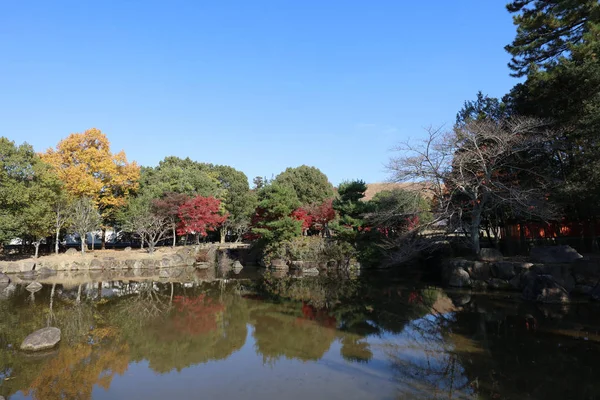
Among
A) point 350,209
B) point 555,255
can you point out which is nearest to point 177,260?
point 350,209

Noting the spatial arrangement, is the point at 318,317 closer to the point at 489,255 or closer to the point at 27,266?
the point at 489,255

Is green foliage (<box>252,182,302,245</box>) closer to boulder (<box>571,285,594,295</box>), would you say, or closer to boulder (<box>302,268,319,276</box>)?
boulder (<box>302,268,319,276</box>)

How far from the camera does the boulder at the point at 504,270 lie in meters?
13.3

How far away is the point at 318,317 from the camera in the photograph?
10.5 m

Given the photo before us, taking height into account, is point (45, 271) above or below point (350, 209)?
below

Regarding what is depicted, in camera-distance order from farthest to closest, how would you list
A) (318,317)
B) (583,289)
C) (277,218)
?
(277,218), (583,289), (318,317)

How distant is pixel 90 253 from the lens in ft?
78.8

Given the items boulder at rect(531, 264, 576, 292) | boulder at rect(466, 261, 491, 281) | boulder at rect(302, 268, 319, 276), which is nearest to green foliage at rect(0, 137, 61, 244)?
boulder at rect(302, 268, 319, 276)

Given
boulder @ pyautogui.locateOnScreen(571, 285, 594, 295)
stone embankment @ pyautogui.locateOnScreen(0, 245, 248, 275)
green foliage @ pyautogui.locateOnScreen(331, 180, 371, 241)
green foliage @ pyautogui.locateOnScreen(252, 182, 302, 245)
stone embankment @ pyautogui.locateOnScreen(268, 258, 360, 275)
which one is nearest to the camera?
boulder @ pyautogui.locateOnScreen(571, 285, 594, 295)

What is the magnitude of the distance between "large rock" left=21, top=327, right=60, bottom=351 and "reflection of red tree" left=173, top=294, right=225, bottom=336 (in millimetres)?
2567

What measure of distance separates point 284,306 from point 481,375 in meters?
6.86

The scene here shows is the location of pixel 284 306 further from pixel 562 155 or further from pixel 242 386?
pixel 562 155

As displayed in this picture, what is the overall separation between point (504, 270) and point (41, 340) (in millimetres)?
13404

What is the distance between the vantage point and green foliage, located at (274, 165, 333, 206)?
118 ft
